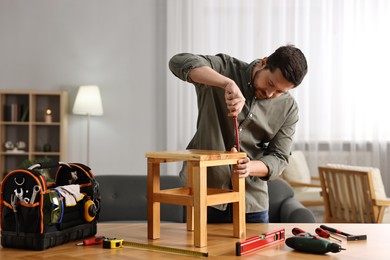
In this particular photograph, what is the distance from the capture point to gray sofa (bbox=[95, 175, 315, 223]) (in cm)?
421

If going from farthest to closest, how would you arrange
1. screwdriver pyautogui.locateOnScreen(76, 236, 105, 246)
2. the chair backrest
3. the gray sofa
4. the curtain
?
1. the curtain
2. the chair backrest
3. the gray sofa
4. screwdriver pyautogui.locateOnScreen(76, 236, 105, 246)

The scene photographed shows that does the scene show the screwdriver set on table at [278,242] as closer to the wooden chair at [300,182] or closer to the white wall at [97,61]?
the wooden chair at [300,182]

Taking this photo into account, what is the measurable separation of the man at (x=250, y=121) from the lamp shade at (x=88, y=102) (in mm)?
4348

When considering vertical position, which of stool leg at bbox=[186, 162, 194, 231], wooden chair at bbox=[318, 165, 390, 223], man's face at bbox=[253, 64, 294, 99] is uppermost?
man's face at bbox=[253, 64, 294, 99]

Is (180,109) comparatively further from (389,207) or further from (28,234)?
(28,234)

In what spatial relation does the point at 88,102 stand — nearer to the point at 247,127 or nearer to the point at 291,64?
the point at 247,127

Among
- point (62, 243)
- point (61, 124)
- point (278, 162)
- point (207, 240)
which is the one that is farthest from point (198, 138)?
point (61, 124)

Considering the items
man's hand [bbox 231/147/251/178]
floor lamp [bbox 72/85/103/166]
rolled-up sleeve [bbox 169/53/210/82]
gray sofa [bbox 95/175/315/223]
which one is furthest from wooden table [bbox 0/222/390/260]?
floor lamp [bbox 72/85/103/166]

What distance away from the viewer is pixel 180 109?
22.9ft

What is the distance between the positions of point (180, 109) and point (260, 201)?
461cm

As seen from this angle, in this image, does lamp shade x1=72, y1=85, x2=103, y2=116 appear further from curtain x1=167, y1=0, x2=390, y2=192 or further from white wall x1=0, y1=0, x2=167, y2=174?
curtain x1=167, y1=0, x2=390, y2=192

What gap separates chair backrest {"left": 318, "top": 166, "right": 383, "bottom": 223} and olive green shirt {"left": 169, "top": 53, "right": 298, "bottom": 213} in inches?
114

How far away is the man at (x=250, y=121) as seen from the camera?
2.19 metres

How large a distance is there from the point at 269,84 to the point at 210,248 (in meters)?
0.66
